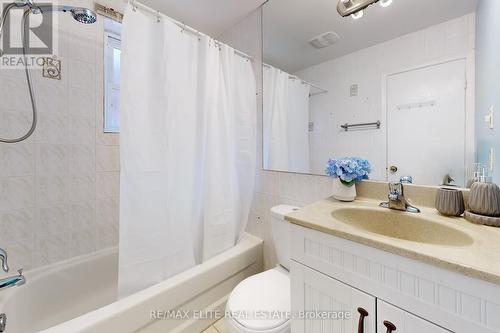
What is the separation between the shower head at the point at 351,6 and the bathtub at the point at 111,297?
1.70m

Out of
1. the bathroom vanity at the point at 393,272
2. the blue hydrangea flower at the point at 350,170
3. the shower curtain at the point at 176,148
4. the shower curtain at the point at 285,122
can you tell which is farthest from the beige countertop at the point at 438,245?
the shower curtain at the point at 176,148

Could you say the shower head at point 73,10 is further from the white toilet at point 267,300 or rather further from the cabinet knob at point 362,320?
the cabinet knob at point 362,320

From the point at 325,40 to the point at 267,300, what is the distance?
1618 mm

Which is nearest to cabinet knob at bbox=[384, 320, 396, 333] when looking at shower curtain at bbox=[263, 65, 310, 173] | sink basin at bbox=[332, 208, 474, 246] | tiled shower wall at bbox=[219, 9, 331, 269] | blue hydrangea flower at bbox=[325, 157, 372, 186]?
sink basin at bbox=[332, 208, 474, 246]

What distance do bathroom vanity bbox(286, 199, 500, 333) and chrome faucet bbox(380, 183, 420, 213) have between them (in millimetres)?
42

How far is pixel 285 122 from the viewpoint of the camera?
171cm

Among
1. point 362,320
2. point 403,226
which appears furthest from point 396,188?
point 362,320

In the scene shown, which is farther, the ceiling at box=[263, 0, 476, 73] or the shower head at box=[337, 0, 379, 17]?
the shower head at box=[337, 0, 379, 17]

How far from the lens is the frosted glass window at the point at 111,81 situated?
162 cm

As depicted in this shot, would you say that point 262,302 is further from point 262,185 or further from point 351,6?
point 351,6

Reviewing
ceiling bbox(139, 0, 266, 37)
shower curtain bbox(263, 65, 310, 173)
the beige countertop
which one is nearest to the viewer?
the beige countertop

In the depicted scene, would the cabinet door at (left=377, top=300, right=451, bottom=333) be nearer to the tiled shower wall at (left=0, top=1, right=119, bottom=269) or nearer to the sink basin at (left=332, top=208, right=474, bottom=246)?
the sink basin at (left=332, top=208, right=474, bottom=246)

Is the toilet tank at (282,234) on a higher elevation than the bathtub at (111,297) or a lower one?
higher

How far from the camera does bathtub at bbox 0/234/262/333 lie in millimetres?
1021
